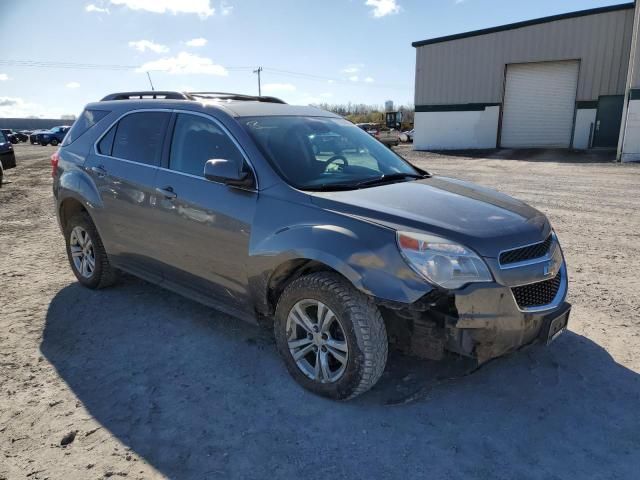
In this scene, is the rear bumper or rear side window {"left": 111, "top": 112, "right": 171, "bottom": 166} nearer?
rear side window {"left": 111, "top": 112, "right": 171, "bottom": 166}

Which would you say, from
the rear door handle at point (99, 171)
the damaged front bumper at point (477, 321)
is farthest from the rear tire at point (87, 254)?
the damaged front bumper at point (477, 321)

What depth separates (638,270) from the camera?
5422 millimetres

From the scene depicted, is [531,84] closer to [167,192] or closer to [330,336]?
[167,192]

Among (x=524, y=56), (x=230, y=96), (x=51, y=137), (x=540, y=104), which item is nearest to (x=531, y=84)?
(x=540, y=104)

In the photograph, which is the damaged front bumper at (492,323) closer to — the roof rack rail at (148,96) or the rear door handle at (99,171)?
the roof rack rail at (148,96)

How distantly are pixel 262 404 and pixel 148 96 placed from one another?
3.21 metres

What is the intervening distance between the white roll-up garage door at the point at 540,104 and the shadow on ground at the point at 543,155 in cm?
91

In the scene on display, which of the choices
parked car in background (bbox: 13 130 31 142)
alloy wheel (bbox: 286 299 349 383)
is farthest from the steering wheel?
parked car in background (bbox: 13 130 31 142)

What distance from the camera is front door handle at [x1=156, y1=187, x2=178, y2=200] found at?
3.84 meters

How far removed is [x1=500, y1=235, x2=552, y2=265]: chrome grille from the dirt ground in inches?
29.7

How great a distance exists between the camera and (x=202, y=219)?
3631 mm

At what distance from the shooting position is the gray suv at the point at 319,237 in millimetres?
2801

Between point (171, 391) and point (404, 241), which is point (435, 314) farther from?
point (171, 391)

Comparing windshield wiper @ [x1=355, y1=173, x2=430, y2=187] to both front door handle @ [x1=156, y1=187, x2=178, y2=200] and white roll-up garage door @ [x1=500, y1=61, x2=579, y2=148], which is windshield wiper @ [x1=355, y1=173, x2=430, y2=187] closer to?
front door handle @ [x1=156, y1=187, x2=178, y2=200]
